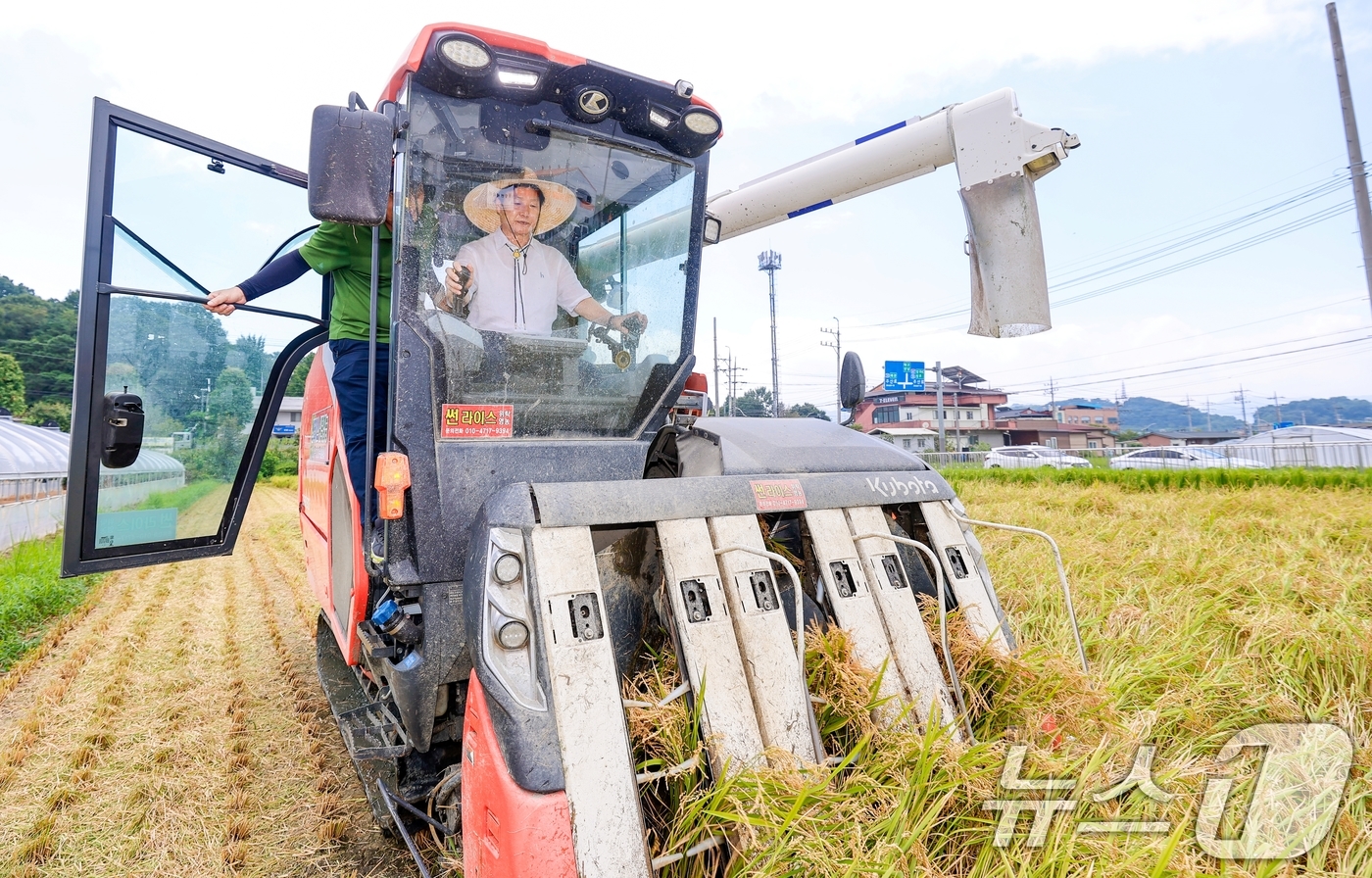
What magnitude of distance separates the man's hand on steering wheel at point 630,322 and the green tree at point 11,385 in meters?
42.6

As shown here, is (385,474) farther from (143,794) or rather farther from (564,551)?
(143,794)

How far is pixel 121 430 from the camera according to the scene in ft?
9.05

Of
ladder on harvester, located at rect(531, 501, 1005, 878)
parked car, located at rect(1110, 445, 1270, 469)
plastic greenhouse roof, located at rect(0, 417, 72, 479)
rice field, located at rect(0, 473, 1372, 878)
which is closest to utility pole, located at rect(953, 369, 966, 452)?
parked car, located at rect(1110, 445, 1270, 469)

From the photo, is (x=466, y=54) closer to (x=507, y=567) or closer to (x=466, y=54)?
(x=466, y=54)

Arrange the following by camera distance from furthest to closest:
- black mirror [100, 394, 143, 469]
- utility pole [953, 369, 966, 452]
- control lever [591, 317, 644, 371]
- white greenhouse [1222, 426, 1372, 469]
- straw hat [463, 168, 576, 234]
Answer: utility pole [953, 369, 966, 452], white greenhouse [1222, 426, 1372, 469], control lever [591, 317, 644, 371], black mirror [100, 394, 143, 469], straw hat [463, 168, 576, 234]

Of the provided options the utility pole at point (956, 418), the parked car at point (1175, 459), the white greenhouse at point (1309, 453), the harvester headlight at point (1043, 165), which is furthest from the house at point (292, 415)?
Result: the utility pole at point (956, 418)

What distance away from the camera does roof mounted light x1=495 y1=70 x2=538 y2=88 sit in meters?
2.43

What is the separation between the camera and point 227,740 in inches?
143

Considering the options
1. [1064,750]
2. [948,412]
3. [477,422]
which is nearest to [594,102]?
[477,422]

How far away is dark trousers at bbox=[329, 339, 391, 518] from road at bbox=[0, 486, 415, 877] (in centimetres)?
143

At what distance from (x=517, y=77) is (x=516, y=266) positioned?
2.10ft

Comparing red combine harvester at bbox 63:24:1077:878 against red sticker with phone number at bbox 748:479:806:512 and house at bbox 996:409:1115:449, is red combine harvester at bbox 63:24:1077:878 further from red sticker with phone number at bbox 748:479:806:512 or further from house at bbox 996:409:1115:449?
house at bbox 996:409:1115:449

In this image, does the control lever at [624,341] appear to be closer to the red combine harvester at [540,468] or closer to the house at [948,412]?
the red combine harvester at [540,468]

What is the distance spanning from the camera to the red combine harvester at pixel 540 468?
1731 millimetres
